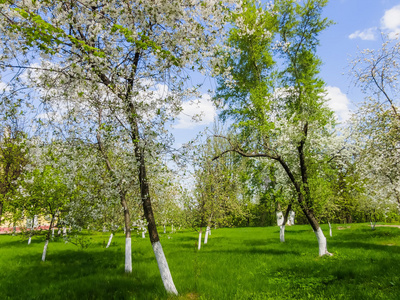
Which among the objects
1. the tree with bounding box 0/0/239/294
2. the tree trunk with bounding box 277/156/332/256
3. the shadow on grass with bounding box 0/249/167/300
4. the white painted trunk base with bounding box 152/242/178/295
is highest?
the tree with bounding box 0/0/239/294

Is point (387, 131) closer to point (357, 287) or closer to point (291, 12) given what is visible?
point (357, 287)

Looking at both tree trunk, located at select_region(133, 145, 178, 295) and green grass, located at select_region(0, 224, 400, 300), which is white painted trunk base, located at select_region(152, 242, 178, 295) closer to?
tree trunk, located at select_region(133, 145, 178, 295)

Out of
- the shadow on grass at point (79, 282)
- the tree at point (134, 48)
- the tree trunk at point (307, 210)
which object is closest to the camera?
the tree at point (134, 48)

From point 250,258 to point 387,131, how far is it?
870cm

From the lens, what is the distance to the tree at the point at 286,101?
43.1 feet

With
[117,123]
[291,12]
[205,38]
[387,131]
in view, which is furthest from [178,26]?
[291,12]

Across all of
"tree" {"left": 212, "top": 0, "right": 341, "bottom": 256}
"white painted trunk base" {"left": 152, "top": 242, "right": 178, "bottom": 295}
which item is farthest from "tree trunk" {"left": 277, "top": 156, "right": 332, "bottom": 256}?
"white painted trunk base" {"left": 152, "top": 242, "right": 178, "bottom": 295}

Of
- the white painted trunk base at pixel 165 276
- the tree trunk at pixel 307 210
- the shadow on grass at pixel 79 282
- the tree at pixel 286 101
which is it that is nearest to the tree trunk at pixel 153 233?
the white painted trunk base at pixel 165 276

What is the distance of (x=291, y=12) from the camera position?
18281 mm

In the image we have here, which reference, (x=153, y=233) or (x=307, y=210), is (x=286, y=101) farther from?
(x=153, y=233)

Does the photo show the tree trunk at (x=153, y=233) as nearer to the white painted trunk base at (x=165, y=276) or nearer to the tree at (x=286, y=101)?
the white painted trunk base at (x=165, y=276)

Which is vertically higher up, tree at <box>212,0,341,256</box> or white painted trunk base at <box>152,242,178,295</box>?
tree at <box>212,0,341,256</box>

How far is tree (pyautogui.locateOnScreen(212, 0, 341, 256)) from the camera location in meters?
13.1

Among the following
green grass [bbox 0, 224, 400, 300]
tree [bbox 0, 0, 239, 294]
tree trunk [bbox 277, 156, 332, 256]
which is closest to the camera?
tree [bbox 0, 0, 239, 294]
